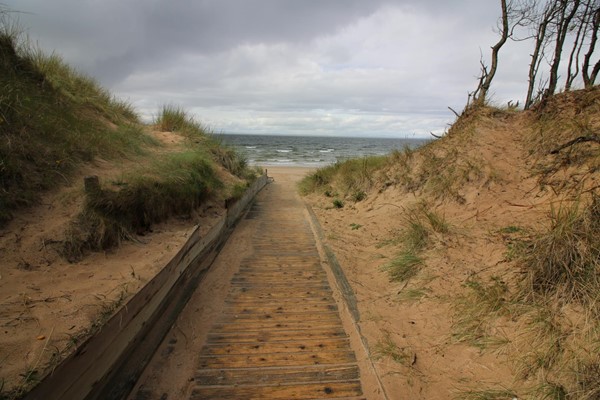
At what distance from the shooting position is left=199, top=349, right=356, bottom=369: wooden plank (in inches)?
125

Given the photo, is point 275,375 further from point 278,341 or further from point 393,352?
point 393,352

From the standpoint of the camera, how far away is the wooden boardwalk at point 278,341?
9.54 ft

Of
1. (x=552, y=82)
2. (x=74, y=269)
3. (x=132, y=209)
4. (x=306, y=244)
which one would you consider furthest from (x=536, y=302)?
(x=552, y=82)

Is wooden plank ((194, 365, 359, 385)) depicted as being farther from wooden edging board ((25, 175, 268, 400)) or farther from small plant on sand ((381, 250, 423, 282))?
small plant on sand ((381, 250, 423, 282))

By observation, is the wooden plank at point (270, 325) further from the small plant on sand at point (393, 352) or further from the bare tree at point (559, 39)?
the bare tree at point (559, 39)

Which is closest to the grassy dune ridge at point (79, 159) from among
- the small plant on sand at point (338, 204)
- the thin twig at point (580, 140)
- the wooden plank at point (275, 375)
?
the wooden plank at point (275, 375)

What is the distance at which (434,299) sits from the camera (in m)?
4.02

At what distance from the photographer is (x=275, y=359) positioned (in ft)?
10.7

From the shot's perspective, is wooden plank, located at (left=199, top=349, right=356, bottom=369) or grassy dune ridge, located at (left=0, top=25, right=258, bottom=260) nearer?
wooden plank, located at (left=199, top=349, right=356, bottom=369)

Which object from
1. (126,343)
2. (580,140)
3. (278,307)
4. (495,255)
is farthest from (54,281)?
(580,140)

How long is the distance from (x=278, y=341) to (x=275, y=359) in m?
0.29

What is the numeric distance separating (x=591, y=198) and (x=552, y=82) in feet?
17.7

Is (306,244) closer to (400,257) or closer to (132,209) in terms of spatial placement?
(400,257)

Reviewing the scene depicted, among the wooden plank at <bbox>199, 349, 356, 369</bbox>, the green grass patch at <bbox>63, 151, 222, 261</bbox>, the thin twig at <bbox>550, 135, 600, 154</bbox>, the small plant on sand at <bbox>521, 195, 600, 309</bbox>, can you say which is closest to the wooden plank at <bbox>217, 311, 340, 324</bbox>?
the wooden plank at <bbox>199, 349, 356, 369</bbox>
